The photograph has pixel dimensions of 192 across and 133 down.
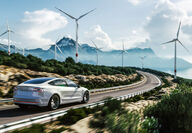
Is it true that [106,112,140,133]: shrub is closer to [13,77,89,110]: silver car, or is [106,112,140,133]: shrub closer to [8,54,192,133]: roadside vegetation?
[8,54,192,133]: roadside vegetation

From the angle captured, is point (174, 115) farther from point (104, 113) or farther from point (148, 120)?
point (104, 113)

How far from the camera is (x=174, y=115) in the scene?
18.4ft

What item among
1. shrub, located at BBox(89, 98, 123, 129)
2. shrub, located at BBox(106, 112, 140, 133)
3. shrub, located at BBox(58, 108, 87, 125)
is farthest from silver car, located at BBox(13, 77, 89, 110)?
shrub, located at BBox(106, 112, 140, 133)

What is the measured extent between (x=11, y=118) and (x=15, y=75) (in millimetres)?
10572

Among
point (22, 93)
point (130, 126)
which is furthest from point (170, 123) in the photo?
point (22, 93)

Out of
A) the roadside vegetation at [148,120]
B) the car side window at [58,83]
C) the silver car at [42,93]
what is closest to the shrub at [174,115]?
the roadside vegetation at [148,120]

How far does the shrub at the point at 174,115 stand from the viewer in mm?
5141

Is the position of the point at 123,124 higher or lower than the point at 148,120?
higher

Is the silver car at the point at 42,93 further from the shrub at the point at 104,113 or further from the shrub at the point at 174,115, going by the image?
the shrub at the point at 174,115

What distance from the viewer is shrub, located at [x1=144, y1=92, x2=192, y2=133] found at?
5141mm

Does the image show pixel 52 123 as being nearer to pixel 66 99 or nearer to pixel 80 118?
pixel 80 118

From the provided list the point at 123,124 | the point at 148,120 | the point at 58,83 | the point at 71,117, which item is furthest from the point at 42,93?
the point at 123,124

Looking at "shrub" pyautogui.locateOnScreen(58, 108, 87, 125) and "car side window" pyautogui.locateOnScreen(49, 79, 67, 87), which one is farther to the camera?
"car side window" pyautogui.locateOnScreen(49, 79, 67, 87)

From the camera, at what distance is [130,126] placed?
4.30 m
